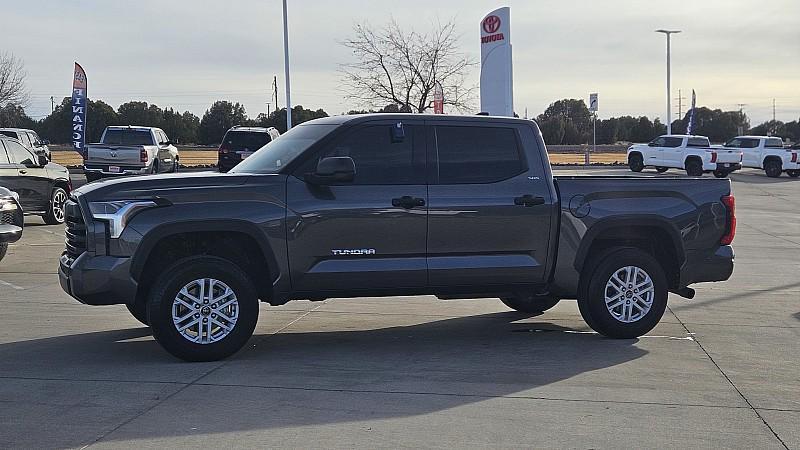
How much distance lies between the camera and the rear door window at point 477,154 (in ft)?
27.3

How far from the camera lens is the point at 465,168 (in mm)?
8391

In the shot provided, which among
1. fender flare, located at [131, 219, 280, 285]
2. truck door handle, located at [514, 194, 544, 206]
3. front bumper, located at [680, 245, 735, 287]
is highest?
truck door handle, located at [514, 194, 544, 206]

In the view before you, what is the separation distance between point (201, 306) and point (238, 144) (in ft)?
79.2

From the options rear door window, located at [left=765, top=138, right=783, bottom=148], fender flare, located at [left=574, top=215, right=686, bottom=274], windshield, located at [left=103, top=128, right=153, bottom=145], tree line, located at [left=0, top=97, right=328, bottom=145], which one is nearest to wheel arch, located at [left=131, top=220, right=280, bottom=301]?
fender flare, located at [left=574, top=215, right=686, bottom=274]

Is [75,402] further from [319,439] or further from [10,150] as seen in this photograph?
[10,150]

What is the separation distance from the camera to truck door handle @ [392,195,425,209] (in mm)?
8031

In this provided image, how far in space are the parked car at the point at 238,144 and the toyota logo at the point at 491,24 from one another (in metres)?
8.51

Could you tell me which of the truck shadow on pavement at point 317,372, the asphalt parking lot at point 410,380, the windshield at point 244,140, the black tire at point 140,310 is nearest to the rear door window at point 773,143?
the windshield at point 244,140

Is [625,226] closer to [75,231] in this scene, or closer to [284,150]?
[284,150]

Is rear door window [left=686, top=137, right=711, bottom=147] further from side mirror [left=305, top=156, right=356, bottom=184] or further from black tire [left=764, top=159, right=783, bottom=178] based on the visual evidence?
side mirror [left=305, top=156, right=356, bottom=184]

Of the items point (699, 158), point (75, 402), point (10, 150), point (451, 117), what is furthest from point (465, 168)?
point (699, 158)

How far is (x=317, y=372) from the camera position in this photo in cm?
743

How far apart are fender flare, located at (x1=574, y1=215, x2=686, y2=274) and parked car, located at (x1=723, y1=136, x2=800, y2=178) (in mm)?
36107

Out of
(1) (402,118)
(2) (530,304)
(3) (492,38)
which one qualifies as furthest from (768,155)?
(1) (402,118)
